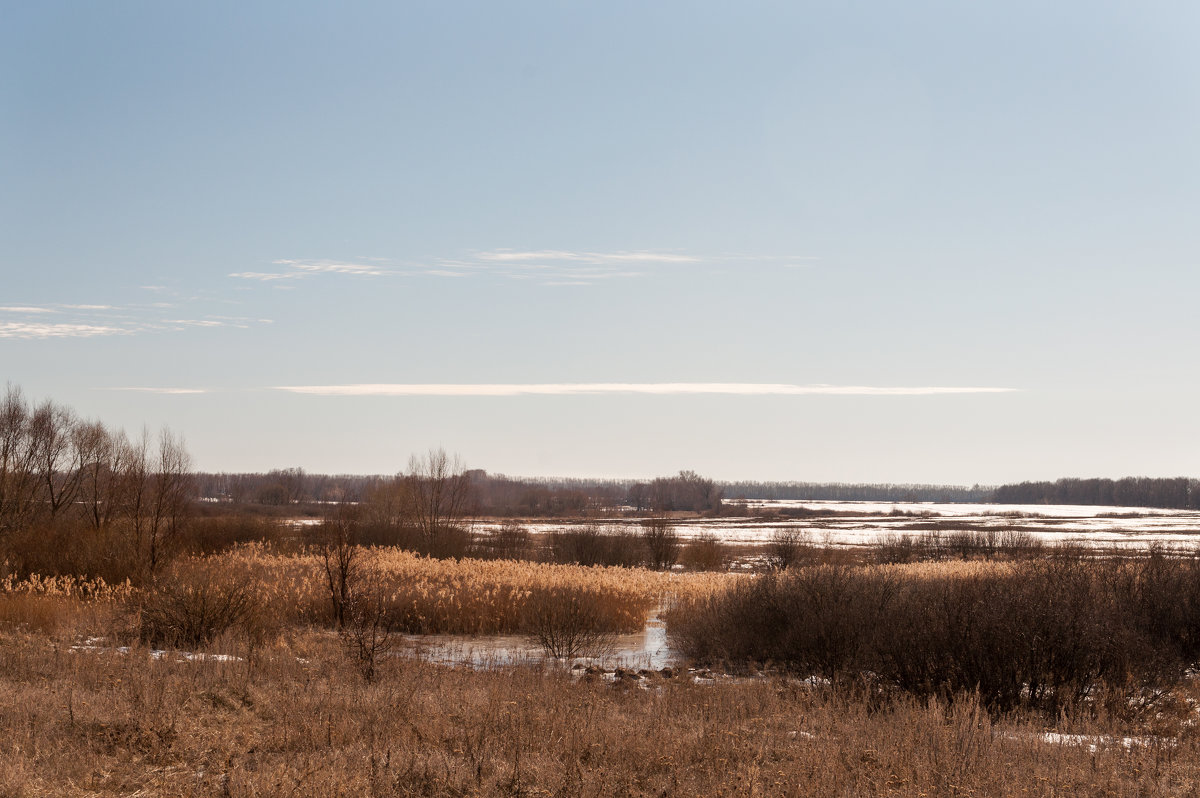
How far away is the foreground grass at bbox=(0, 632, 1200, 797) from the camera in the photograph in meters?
7.73

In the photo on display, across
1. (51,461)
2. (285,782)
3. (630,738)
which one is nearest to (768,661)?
(630,738)

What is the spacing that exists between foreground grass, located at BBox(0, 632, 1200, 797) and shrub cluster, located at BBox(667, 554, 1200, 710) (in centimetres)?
187

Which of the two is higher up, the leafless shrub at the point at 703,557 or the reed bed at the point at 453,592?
the reed bed at the point at 453,592

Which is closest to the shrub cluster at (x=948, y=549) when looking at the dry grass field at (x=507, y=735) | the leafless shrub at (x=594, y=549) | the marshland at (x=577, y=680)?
the leafless shrub at (x=594, y=549)

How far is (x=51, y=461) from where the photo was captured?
55562mm

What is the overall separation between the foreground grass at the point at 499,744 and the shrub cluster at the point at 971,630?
1.87 meters

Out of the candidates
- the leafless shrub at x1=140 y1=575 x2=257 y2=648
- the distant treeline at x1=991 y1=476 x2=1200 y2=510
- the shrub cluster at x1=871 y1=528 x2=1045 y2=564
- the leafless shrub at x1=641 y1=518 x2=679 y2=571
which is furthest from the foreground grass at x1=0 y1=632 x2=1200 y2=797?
the distant treeline at x1=991 y1=476 x2=1200 y2=510

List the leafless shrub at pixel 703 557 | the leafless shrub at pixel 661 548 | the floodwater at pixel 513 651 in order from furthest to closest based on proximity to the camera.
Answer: the leafless shrub at pixel 703 557, the leafless shrub at pixel 661 548, the floodwater at pixel 513 651

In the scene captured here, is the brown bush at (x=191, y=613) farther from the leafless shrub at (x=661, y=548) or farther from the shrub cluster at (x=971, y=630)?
the leafless shrub at (x=661, y=548)

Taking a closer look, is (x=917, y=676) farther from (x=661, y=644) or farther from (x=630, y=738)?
(x=661, y=644)

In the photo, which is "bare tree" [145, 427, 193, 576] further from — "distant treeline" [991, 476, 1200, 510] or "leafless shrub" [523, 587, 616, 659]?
"distant treeline" [991, 476, 1200, 510]

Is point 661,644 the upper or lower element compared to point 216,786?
lower

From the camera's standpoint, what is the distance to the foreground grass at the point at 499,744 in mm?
7734

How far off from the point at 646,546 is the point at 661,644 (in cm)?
2668
